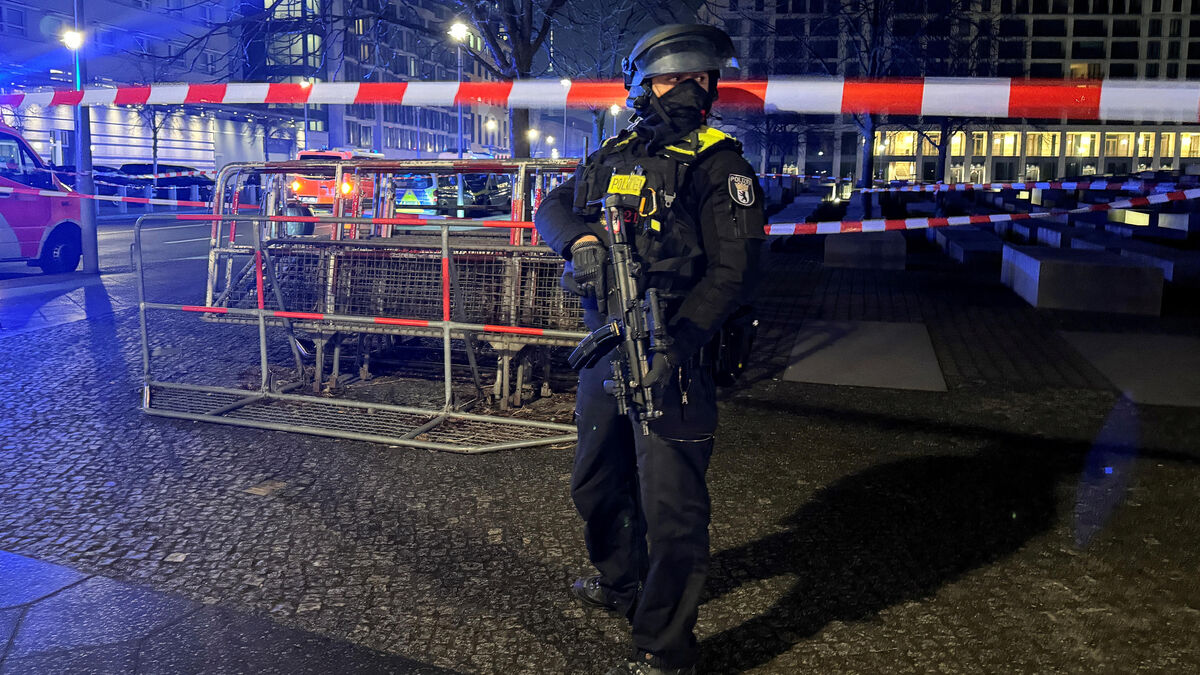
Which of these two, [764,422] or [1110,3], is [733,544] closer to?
[764,422]

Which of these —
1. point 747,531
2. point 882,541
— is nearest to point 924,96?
point 882,541

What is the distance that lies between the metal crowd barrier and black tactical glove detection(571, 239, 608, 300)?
2683 mm

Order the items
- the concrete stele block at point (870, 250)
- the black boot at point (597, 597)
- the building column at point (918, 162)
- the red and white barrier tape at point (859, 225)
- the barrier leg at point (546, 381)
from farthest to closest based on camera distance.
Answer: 1. the building column at point (918, 162)
2. the concrete stele block at point (870, 250)
3. the barrier leg at point (546, 381)
4. the red and white barrier tape at point (859, 225)
5. the black boot at point (597, 597)

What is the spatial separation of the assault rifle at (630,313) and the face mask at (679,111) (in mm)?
163

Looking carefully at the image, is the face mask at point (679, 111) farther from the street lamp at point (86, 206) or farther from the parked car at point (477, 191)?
the parked car at point (477, 191)

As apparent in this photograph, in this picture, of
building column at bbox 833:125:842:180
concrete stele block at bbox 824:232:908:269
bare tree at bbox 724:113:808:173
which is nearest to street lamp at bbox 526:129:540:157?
concrete stele block at bbox 824:232:908:269

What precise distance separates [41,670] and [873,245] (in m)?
14.8

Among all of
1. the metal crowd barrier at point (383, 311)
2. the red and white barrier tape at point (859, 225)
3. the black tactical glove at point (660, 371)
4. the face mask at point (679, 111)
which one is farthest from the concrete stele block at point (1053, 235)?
the black tactical glove at point (660, 371)

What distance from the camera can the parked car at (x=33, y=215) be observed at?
1353 cm

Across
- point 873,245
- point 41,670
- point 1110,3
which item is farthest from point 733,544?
point 1110,3

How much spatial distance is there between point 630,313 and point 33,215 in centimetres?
1386

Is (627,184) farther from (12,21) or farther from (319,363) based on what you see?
(12,21)

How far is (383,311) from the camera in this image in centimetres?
694

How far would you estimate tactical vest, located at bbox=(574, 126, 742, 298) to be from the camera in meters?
2.99
